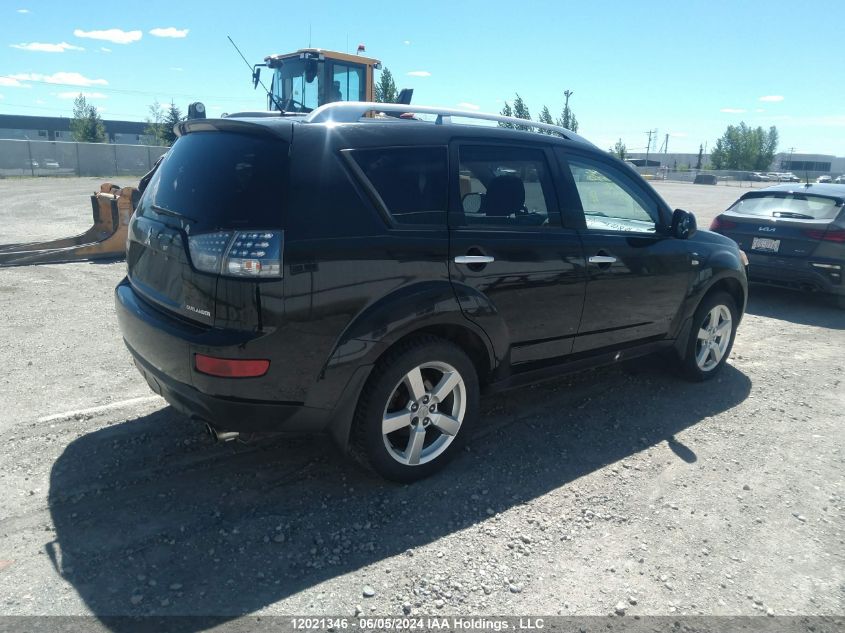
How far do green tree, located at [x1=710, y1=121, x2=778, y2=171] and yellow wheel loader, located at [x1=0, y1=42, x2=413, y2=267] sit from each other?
10002 cm

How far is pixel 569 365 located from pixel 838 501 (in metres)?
1.70

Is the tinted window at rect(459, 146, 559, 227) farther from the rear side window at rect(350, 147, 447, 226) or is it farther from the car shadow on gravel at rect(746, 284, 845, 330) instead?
the car shadow on gravel at rect(746, 284, 845, 330)

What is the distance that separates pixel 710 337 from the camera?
5.39 meters

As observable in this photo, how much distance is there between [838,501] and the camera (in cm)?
365

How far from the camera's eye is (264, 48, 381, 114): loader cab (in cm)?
1186

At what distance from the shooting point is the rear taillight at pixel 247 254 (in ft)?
9.38

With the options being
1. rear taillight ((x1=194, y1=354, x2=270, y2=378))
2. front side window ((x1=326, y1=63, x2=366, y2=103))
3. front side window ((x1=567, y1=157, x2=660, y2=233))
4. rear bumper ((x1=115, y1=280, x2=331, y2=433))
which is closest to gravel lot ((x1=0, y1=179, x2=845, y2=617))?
rear bumper ((x1=115, y1=280, x2=331, y2=433))

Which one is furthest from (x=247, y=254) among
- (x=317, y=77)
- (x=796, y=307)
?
(x=317, y=77)

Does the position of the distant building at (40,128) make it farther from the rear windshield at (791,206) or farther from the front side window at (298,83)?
the rear windshield at (791,206)

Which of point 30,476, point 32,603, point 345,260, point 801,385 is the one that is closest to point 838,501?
point 801,385

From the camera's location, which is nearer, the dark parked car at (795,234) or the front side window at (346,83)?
the dark parked car at (795,234)

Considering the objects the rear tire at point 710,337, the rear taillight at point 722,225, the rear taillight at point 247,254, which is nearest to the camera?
the rear taillight at point 247,254

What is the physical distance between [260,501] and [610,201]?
10.3 ft

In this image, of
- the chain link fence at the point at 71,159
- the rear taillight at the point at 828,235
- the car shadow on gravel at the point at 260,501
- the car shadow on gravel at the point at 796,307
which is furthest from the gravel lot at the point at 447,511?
the chain link fence at the point at 71,159
